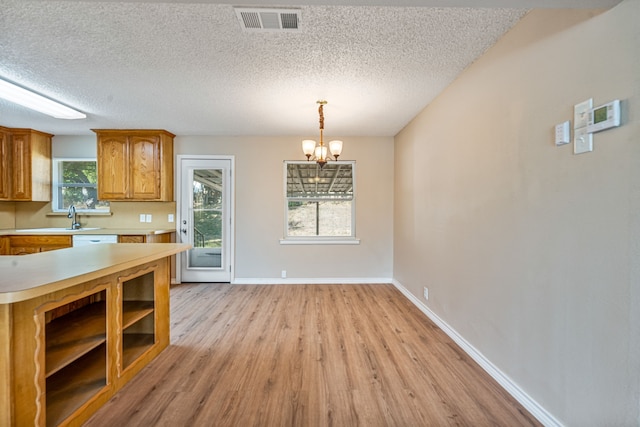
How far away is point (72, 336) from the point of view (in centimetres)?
171

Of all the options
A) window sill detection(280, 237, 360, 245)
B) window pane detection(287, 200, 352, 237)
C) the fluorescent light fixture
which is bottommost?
window sill detection(280, 237, 360, 245)

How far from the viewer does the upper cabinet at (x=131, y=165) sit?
426 cm

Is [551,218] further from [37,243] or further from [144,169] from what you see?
[37,243]

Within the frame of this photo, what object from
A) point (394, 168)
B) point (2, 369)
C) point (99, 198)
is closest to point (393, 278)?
point (394, 168)

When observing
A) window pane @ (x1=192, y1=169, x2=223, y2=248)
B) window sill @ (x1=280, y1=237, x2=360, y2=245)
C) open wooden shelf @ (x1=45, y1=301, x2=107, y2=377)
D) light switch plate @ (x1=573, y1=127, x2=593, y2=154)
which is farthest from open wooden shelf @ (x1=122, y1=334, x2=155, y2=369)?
light switch plate @ (x1=573, y1=127, x2=593, y2=154)

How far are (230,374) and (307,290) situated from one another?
2192 millimetres

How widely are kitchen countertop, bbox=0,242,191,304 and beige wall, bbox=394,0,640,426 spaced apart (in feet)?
8.28

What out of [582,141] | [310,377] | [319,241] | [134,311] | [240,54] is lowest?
[310,377]

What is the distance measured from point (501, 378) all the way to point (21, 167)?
656 centimetres

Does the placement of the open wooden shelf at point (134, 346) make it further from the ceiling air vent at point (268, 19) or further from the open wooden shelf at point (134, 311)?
the ceiling air vent at point (268, 19)

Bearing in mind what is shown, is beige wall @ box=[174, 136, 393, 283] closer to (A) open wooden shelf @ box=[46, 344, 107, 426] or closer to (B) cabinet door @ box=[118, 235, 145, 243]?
(B) cabinet door @ box=[118, 235, 145, 243]

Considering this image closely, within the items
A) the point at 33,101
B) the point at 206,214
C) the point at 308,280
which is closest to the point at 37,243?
the point at 33,101

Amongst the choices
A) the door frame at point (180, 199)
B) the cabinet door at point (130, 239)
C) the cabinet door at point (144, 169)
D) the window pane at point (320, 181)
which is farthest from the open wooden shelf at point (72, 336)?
the window pane at point (320, 181)

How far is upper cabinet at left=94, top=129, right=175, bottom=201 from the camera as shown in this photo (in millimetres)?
4258
